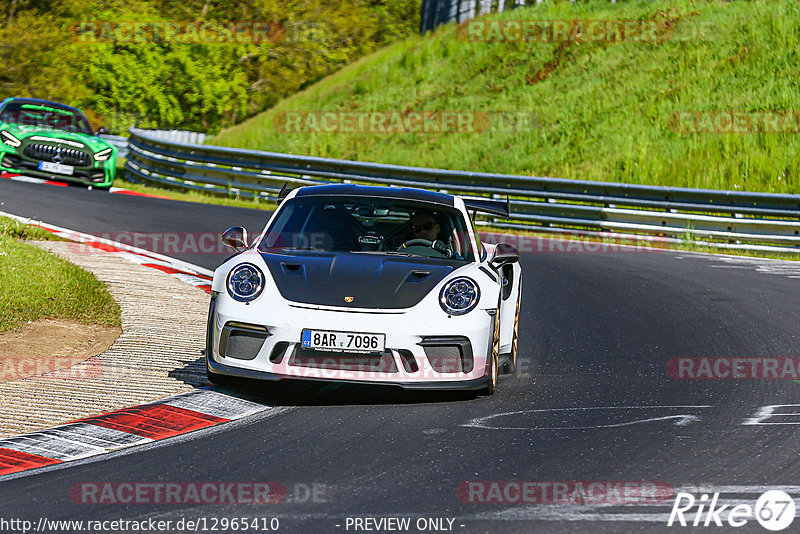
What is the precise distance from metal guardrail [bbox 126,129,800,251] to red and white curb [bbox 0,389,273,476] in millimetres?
12966

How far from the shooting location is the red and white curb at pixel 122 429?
5.22 meters

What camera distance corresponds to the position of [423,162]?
28062 mm

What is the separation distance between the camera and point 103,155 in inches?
804

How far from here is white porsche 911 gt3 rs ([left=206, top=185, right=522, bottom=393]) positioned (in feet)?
20.8

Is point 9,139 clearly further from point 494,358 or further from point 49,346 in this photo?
point 494,358

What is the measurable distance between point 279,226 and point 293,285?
3.86 ft

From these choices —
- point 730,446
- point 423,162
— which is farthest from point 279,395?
point 423,162

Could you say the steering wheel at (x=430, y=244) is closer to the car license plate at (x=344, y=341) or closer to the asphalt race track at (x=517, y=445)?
the asphalt race track at (x=517, y=445)

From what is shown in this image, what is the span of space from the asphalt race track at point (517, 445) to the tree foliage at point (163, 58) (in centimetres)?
3459

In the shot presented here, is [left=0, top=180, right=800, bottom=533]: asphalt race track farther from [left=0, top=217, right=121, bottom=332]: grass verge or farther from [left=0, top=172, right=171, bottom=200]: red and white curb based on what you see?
[left=0, top=172, right=171, bottom=200]: red and white curb

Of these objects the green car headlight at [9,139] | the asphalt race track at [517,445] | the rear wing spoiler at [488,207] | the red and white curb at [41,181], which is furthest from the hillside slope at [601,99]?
the rear wing spoiler at [488,207]

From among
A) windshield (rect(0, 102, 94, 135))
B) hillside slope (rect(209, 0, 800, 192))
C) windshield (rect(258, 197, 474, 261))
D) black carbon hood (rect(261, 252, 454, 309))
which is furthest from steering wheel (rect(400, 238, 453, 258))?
hillside slope (rect(209, 0, 800, 192))

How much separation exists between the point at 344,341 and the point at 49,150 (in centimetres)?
1521

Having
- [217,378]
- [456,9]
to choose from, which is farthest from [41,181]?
[456,9]
